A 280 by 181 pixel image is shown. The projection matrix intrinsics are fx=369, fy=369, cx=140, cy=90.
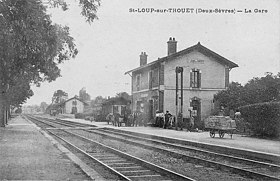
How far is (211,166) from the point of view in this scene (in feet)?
32.4

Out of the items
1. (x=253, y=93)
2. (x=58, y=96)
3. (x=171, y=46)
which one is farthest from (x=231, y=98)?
(x=58, y=96)

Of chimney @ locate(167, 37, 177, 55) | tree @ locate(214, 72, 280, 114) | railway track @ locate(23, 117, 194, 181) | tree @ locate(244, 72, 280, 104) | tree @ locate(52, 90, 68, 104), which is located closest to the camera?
railway track @ locate(23, 117, 194, 181)

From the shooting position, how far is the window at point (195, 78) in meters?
33.1

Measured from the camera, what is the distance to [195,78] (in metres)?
33.3

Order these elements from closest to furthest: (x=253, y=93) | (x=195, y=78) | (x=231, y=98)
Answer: (x=253, y=93) → (x=231, y=98) → (x=195, y=78)

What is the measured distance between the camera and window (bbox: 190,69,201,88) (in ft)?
109

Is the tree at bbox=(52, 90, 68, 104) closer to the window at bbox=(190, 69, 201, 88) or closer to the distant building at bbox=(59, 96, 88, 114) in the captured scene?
the distant building at bbox=(59, 96, 88, 114)

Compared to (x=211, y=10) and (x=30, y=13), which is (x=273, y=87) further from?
(x=30, y=13)

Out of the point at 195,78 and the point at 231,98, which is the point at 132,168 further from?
the point at 195,78

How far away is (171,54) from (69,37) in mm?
18060

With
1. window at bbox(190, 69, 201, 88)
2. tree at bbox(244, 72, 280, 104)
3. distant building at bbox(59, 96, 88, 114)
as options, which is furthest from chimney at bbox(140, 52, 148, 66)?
distant building at bbox(59, 96, 88, 114)

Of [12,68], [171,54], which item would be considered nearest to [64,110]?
[171,54]

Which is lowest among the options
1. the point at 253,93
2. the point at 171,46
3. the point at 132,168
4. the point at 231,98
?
the point at 132,168

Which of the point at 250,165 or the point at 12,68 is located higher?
the point at 12,68
